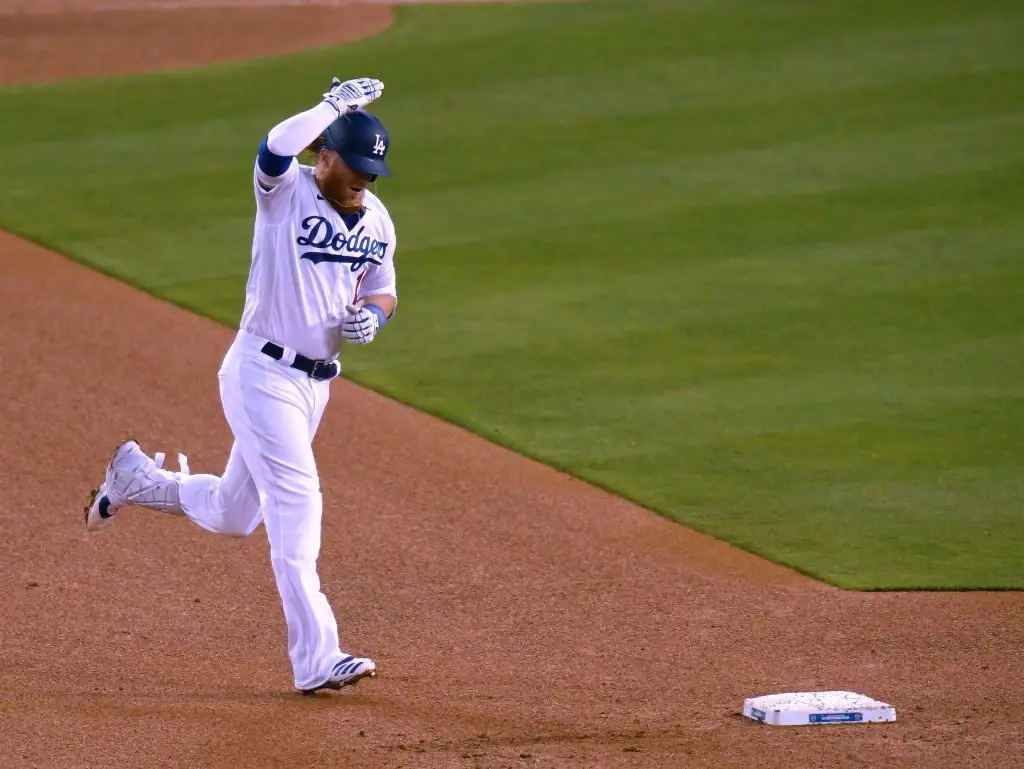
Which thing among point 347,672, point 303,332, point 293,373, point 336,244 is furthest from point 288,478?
point 336,244

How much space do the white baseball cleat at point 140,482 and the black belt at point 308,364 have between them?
82 centimetres

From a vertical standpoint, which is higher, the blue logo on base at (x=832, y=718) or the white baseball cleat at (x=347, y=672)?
the white baseball cleat at (x=347, y=672)

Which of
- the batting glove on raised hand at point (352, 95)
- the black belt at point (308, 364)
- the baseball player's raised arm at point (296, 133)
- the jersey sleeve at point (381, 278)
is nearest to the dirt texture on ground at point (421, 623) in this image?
the black belt at point (308, 364)

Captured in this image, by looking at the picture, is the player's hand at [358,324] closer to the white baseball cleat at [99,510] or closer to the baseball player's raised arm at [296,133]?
the baseball player's raised arm at [296,133]

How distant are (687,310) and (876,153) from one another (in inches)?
148

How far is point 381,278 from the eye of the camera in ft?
19.1

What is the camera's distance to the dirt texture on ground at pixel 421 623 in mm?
5039

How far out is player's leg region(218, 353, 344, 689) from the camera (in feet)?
17.7

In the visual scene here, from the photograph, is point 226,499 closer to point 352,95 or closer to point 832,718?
point 352,95

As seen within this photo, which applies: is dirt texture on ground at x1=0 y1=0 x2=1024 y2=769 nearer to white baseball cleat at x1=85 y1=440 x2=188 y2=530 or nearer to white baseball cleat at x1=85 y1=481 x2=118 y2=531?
white baseball cleat at x1=85 y1=481 x2=118 y2=531

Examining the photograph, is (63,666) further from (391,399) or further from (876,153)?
(876,153)

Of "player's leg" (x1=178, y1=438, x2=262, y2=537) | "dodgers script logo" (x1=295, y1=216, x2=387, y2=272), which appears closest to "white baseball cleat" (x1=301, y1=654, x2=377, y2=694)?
"player's leg" (x1=178, y1=438, x2=262, y2=537)

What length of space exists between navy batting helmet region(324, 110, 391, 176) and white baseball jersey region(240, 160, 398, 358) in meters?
0.17

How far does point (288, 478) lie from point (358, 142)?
1.18m
